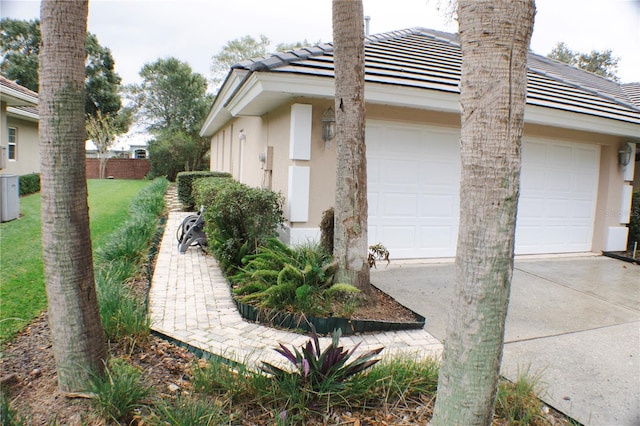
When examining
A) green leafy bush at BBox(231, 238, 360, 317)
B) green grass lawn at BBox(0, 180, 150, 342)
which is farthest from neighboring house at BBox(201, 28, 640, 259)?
green grass lawn at BBox(0, 180, 150, 342)

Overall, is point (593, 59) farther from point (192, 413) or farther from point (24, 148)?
point (192, 413)

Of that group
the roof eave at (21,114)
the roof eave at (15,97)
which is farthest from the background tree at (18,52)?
the roof eave at (15,97)

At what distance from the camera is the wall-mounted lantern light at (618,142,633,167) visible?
869cm

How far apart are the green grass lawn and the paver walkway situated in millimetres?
1185

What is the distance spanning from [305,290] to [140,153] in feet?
124

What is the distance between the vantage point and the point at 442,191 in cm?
754

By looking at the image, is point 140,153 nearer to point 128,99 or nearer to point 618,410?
point 128,99

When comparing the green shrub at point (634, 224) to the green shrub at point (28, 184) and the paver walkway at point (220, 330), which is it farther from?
the green shrub at point (28, 184)

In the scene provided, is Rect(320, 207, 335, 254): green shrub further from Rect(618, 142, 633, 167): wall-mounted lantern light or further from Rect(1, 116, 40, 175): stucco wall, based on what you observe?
Rect(1, 116, 40, 175): stucco wall

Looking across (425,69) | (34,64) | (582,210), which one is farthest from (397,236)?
(34,64)

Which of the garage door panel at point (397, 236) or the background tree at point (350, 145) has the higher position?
the background tree at point (350, 145)

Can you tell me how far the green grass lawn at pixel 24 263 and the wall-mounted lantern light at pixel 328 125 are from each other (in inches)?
168

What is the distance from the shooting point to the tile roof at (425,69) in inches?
249

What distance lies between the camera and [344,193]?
4.53 metres
